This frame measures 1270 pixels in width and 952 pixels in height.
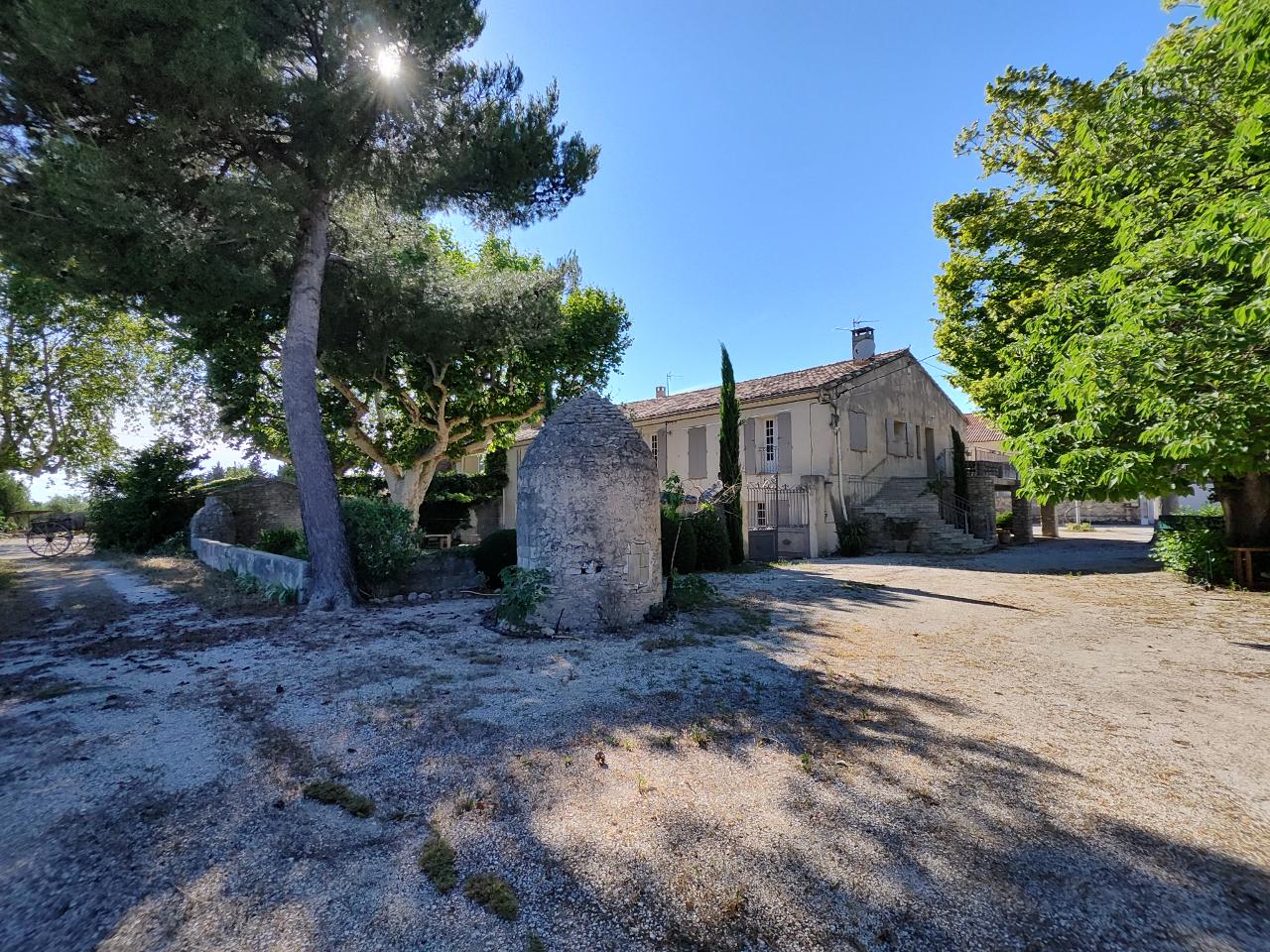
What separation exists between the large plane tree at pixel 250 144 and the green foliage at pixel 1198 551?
13.3 metres

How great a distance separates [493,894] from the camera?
2.11 metres

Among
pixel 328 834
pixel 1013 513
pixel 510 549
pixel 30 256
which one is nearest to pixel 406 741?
pixel 328 834

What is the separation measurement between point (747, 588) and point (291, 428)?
8.00 meters

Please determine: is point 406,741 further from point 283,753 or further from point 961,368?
point 961,368

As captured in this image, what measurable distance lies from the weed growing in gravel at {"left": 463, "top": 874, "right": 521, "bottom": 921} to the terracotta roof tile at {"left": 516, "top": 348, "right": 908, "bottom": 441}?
15893mm

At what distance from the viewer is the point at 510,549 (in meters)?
9.72

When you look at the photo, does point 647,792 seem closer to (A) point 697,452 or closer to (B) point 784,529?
(B) point 784,529

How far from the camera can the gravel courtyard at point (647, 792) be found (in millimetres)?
1989

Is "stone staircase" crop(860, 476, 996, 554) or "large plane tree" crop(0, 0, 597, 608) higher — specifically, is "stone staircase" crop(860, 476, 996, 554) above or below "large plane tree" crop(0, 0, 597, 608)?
below

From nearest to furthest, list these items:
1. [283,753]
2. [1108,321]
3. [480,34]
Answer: [283,753]
[1108,321]
[480,34]

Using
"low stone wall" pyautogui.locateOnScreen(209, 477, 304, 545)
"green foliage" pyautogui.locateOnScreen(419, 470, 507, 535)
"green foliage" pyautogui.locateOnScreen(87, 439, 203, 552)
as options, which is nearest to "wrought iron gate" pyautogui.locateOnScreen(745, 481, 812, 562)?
"green foliage" pyautogui.locateOnScreen(419, 470, 507, 535)

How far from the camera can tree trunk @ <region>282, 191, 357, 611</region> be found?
798 centimetres

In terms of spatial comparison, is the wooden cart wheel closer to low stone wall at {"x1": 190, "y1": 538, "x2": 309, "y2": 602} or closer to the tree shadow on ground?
low stone wall at {"x1": 190, "y1": 538, "x2": 309, "y2": 602}

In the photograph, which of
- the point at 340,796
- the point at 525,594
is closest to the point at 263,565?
the point at 525,594
